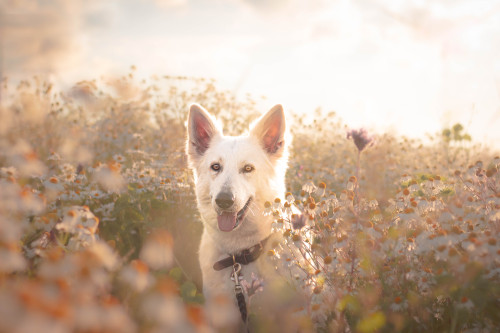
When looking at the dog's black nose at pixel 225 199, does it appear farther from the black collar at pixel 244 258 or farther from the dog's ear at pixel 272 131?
the dog's ear at pixel 272 131

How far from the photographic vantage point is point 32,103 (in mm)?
7285

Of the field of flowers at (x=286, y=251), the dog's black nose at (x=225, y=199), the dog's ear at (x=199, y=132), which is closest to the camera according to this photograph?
the field of flowers at (x=286, y=251)

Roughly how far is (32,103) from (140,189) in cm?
466

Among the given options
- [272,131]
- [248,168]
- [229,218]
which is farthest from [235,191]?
[272,131]

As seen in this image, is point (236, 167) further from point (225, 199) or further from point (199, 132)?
point (199, 132)

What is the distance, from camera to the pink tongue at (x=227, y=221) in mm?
3225

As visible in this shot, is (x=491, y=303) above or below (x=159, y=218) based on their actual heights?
above

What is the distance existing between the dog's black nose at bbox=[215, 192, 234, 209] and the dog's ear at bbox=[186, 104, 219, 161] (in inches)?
43.5

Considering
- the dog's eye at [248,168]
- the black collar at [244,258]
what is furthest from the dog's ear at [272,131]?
the black collar at [244,258]

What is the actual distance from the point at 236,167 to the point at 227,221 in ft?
1.88

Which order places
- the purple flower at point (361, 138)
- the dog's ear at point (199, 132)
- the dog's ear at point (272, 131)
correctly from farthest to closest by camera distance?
the purple flower at point (361, 138)
the dog's ear at point (199, 132)
the dog's ear at point (272, 131)

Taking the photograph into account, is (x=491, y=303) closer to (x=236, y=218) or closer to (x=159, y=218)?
(x=236, y=218)

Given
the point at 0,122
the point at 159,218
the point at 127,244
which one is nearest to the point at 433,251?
the point at 159,218

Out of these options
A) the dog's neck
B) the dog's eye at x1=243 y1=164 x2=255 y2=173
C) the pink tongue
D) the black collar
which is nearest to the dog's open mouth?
the pink tongue
